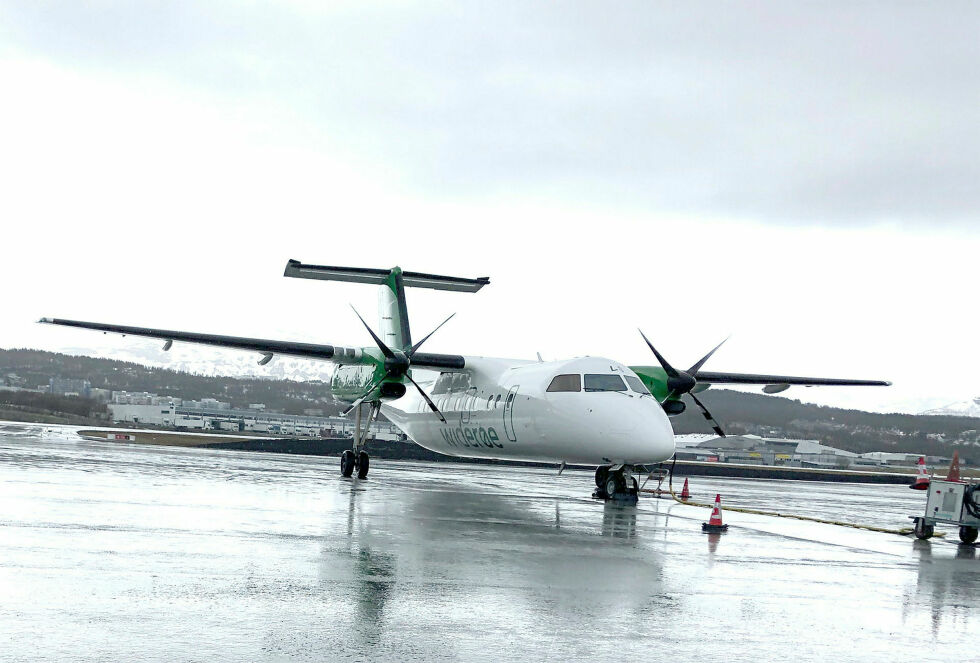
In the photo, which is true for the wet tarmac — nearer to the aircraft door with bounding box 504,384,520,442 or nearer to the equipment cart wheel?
the equipment cart wheel

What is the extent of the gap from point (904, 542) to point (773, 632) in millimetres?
9744

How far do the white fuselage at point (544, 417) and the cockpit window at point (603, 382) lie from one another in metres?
0.03

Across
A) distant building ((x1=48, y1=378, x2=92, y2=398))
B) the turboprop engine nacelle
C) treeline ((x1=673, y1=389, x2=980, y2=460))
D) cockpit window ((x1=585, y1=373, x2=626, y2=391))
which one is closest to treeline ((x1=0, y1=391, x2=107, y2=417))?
distant building ((x1=48, y1=378, x2=92, y2=398))

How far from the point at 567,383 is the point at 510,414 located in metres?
2.25

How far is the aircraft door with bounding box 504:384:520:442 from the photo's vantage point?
2219 centimetres

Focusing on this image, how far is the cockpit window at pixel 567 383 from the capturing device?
20.3m

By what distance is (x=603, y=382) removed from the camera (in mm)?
20125

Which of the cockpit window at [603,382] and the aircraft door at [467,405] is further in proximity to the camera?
the aircraft door at [467,405]

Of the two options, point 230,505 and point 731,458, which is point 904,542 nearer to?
point 230,505

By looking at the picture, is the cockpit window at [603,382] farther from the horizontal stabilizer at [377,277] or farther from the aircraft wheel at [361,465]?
the horizontal stabilizer at [377,277]

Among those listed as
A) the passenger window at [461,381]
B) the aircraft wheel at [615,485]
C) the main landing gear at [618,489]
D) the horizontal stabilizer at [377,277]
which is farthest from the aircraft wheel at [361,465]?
the aircraft wheel at [615,485]

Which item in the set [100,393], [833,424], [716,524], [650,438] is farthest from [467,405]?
[100,393]

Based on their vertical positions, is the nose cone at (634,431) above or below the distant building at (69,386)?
above

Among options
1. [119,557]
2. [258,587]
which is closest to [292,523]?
[119,557]
